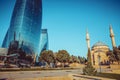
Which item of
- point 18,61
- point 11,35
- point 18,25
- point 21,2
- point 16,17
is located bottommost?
point 18,61

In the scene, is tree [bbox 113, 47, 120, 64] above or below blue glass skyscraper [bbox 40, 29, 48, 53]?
below

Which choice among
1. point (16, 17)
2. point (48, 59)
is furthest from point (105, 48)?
point (16, 17)

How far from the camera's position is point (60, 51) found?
2184 inches

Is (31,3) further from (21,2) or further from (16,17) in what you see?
(16,17)

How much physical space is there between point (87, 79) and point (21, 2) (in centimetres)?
9846

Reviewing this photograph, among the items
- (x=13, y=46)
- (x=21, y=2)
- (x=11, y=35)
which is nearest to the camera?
(x=13, y=46)

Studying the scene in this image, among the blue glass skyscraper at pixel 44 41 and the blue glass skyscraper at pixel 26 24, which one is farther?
the blue glass skyscraper at pixel 44 41

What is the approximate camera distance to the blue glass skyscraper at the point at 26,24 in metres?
90.2

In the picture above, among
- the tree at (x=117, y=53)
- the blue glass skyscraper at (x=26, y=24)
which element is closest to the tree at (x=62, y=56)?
the tree at (x=117, y=53)

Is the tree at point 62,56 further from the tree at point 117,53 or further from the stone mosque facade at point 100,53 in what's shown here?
the tree at point 117,53

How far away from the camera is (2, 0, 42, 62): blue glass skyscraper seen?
296ft

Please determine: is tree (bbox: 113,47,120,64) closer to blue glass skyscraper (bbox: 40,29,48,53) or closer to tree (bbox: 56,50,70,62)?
tree (bbox: 56,50,70,62)

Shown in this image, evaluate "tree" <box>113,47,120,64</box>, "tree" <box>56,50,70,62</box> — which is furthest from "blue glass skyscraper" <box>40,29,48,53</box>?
"tree" <box>113,47,120,64</box>

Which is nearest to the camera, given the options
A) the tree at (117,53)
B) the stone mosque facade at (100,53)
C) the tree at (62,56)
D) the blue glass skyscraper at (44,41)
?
the tree at (117,53)
